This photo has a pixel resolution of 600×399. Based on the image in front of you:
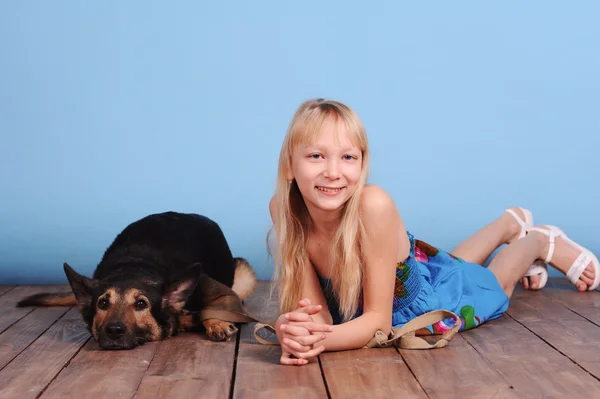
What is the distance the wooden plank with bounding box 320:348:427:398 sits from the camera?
8.14 ft

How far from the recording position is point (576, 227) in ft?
16.1

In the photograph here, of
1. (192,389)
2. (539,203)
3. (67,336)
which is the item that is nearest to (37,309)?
(67,336)

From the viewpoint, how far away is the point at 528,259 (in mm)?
4090

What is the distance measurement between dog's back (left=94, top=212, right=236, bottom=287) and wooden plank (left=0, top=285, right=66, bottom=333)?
459 millimetres

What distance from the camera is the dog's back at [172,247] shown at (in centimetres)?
356

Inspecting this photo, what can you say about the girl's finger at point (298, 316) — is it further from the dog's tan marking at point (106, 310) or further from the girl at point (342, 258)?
the dog's tan marking at point (106, 310)

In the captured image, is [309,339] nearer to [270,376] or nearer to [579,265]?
[270,376]

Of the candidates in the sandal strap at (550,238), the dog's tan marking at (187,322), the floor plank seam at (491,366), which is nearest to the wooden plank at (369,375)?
the floor plank seam at (491,366)

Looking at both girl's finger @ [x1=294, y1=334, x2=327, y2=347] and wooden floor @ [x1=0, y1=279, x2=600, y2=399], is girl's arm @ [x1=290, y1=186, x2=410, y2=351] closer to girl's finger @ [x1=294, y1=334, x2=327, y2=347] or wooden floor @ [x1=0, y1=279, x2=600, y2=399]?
wooden floor @ [x1=0, y1=279, x2=600, y2=399]

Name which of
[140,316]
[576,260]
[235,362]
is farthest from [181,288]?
[576,260]

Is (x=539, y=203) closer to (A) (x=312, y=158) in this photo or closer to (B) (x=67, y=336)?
(A) (x=312, y=158)

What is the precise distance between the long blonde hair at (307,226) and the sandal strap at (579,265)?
1555 millimetres

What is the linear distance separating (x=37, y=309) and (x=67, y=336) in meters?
0.65

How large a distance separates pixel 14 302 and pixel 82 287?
101 centimetres
